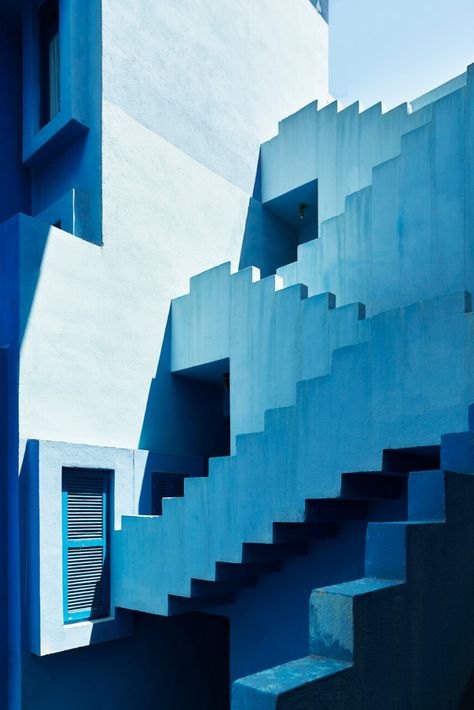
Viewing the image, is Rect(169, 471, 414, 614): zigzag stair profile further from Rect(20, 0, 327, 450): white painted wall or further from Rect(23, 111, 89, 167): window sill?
Rect(23, 111, 89, 167): window sill

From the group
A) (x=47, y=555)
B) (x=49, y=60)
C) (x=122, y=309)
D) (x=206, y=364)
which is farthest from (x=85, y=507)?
(x=49, y=60)

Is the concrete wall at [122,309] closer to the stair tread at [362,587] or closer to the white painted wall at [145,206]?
the white painted wall at [145,206]

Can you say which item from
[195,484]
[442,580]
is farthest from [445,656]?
[195,484]

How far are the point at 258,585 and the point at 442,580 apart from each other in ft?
17.0

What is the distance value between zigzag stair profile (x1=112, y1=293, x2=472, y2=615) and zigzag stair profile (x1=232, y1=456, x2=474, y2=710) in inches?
55.0

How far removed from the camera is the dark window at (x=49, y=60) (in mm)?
9164

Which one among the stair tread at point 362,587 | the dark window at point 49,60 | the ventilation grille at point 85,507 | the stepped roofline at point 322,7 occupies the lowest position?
the ventilation grille at point 85,507

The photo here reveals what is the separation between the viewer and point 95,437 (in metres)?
7.48

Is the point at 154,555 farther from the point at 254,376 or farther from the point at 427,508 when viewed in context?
the point at 427,508

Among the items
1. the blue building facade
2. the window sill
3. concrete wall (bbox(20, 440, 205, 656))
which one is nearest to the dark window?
the blue building facade

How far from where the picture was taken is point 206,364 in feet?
27.3

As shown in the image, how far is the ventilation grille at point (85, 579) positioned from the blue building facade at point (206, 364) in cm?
3

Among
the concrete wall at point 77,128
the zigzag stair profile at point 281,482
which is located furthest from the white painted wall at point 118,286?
the zigzag stair profile at point 281,482

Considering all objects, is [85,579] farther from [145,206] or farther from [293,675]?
[293,675]
